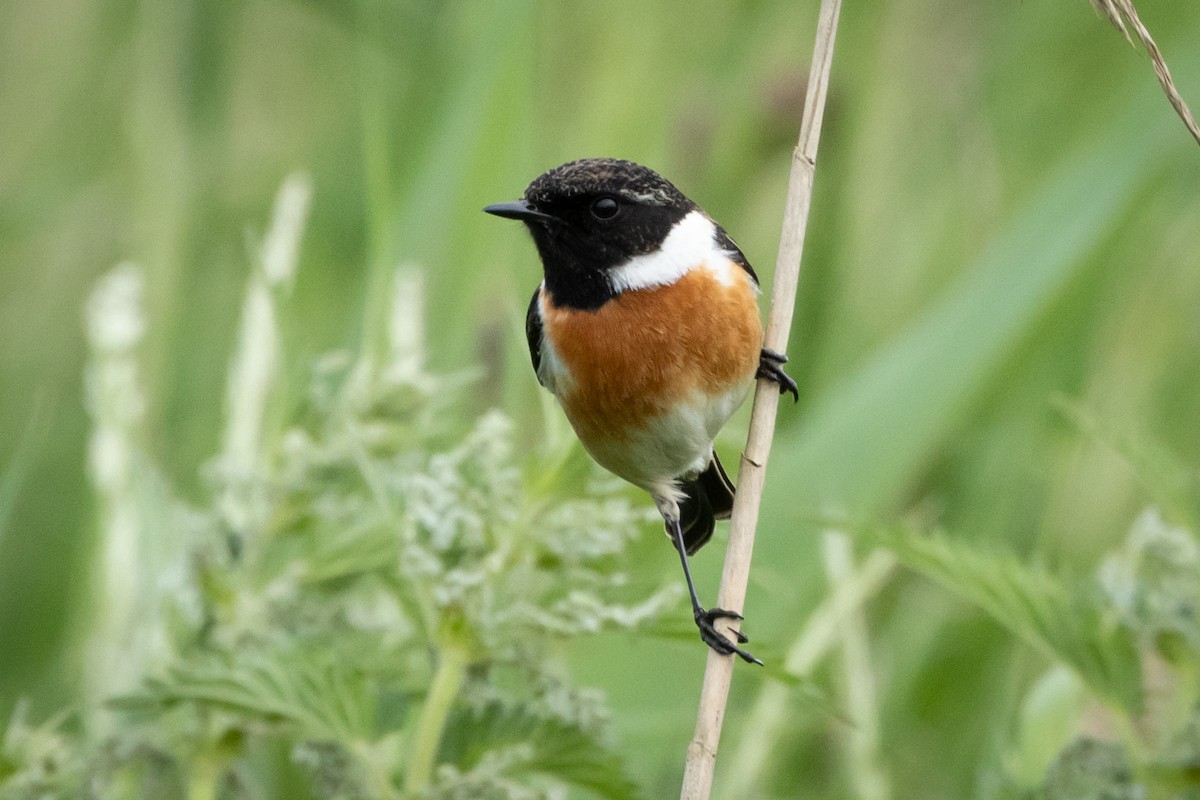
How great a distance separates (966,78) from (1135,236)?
737mm

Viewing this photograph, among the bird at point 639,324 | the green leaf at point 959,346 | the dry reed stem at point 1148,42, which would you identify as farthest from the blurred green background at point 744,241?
the dry reed stem at point 1148,42

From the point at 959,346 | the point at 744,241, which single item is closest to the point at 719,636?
the point at 959,346

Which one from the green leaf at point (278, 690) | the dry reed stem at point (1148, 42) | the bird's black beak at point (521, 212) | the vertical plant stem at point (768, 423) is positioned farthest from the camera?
the bird's black beak at point (521, 212)

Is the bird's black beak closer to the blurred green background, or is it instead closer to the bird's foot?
the blurred green background

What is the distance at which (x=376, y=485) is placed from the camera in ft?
6.82

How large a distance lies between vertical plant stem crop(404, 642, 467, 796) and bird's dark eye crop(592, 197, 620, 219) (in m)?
0.76

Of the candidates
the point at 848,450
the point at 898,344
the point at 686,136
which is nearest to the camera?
the point at 848,450

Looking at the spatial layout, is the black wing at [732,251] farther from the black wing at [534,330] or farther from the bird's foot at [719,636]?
the bird's foot at [719,636]

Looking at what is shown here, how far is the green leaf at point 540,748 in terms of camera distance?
1895mm

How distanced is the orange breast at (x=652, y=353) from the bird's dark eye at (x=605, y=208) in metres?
0.13

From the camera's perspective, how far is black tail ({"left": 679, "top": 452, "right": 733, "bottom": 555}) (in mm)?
2641

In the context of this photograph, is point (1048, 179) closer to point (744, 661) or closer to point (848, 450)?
point (848, 450)

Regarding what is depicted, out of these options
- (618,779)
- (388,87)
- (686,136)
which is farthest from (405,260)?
(618,779)

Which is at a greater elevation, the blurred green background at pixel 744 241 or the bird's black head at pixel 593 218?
the blurred green background at pixel 744 241
